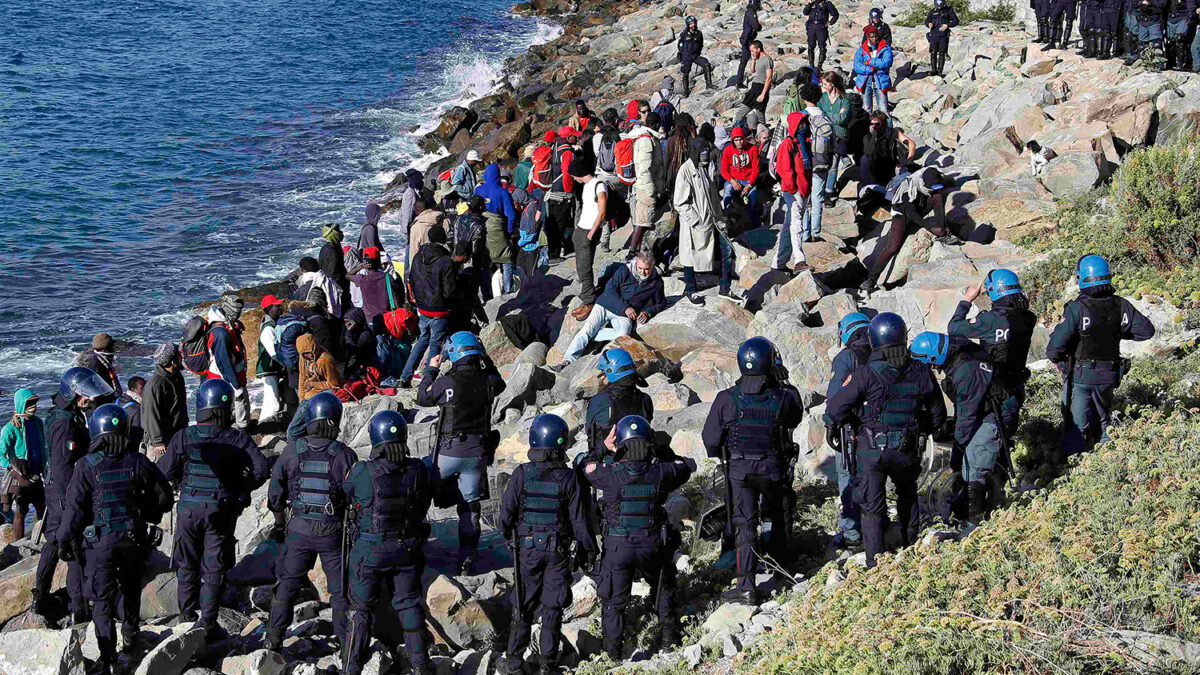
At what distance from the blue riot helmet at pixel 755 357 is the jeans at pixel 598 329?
5157 millimetres

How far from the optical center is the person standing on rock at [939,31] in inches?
930

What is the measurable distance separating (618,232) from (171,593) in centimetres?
1011

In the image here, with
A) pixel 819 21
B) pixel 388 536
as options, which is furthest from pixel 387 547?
pixel 819 21

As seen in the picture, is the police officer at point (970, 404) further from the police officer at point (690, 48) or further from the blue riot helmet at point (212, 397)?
the police officer at point (690, 48)

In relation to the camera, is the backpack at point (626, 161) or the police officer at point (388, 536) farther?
the backpack at point (626, 161)

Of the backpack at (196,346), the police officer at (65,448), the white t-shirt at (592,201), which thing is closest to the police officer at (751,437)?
the police officer at (65,448)

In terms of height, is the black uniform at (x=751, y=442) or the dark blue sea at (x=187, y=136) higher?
the dark blue sea at (x=187, y=136)

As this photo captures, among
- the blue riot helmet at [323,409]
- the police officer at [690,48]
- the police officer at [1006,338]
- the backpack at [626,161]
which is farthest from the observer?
the police officer at [690,48]

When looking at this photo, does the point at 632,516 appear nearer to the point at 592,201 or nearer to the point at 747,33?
the point at 592,201

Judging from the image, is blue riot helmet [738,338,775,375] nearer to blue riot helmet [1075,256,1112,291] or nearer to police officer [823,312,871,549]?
police officer [823,312,871,549]

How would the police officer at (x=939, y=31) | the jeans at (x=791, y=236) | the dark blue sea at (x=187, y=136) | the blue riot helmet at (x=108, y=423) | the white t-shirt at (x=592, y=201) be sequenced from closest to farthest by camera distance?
the blue riot helmet at (x=108, y=423)
the white t-shirt at (x=592, y=201)
the jeans at (x=791, y=236)
the police officer at (x=939, y=31)
the dark blue sea at (x=187, y=136)

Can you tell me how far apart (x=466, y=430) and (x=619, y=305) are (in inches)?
172

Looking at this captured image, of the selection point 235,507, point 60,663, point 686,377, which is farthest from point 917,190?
point 60,663

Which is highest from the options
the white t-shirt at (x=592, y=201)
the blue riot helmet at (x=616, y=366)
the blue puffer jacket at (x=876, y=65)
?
the blue puffer jacket at (x=876, y=65)
